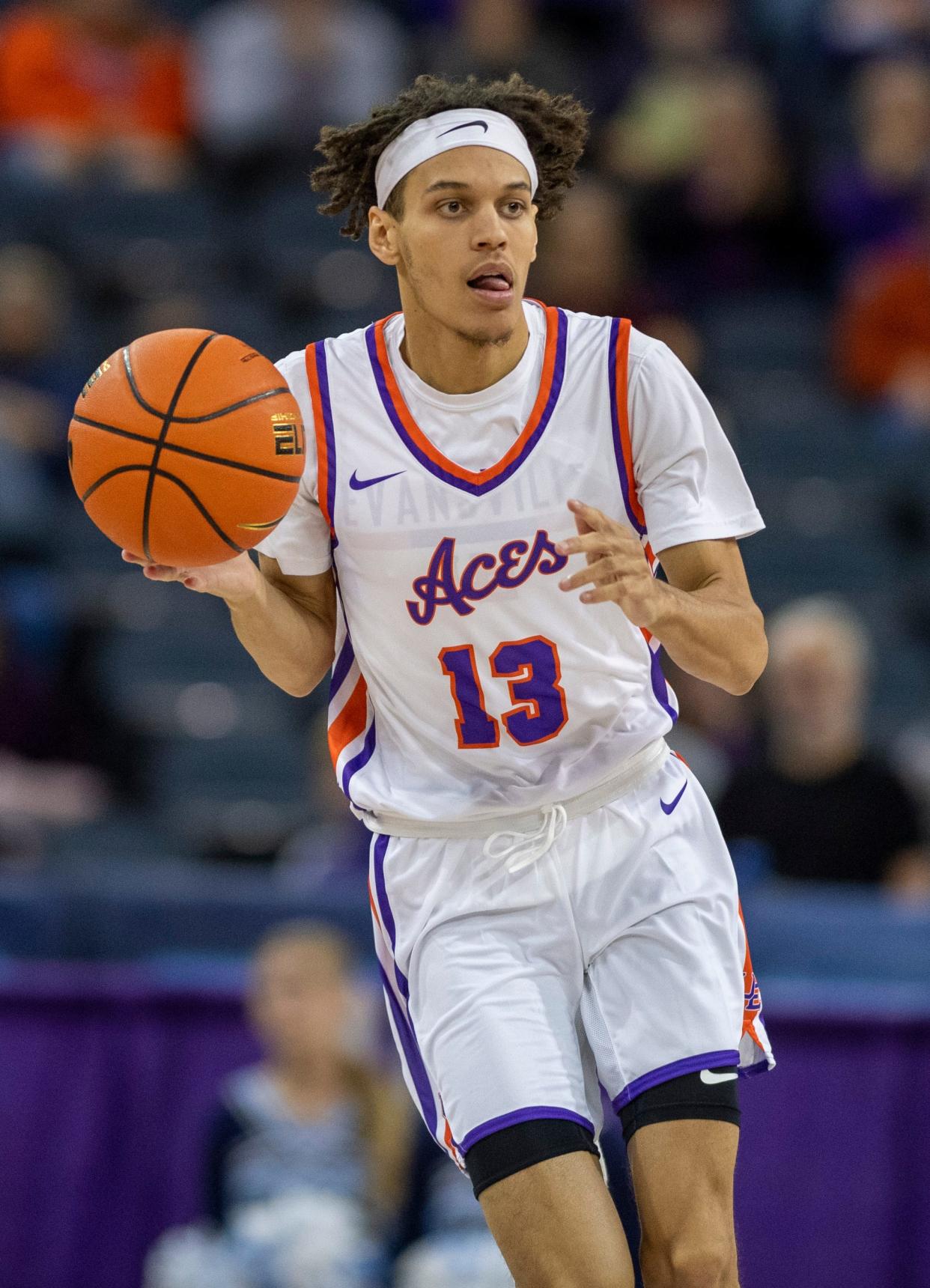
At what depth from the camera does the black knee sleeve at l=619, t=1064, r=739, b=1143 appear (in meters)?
4.07

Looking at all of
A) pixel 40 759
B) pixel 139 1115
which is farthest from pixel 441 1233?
pixel 40 759

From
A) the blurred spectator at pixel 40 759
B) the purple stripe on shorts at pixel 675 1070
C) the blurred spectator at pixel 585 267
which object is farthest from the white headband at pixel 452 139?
the blurred spectator at pixel 585 267

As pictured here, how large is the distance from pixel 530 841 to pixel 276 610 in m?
0.78

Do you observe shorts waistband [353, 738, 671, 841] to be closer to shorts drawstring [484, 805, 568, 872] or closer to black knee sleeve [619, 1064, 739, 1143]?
shorts drawstring [484, 805, 568, 872]

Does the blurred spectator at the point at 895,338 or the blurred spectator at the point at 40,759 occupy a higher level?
the blurred spectator at the point at 895,338

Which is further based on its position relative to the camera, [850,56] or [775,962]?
[850,56]

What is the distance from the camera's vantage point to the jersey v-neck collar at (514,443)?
14.4ft

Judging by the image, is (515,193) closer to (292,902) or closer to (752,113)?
(292,902)

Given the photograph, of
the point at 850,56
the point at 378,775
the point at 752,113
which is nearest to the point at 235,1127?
the point at 378,775

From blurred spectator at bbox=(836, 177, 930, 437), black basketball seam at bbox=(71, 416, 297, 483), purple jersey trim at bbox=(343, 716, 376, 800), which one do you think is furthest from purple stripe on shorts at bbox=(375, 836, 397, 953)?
blurred spectator at bbox=(836, 177, 930, 437)

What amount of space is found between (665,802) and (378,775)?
0.66m

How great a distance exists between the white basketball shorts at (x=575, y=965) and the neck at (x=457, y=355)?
985 mm

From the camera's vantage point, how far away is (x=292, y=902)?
299 inches

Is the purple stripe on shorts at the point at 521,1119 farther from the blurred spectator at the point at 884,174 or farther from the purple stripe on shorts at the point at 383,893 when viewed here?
the blurred spectator at the point at 884,174
